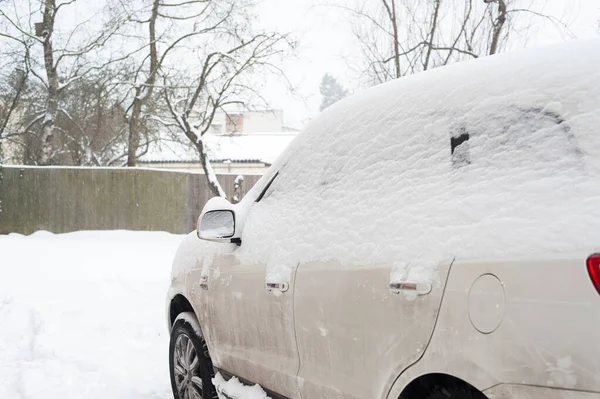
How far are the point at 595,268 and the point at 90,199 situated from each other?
1709 cm

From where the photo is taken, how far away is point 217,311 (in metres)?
3.45

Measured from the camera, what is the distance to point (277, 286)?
111 inches

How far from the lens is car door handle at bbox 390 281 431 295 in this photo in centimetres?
194

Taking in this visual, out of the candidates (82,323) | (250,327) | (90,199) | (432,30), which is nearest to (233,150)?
(90,199)

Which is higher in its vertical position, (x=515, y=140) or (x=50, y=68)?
(x=50, y=68)

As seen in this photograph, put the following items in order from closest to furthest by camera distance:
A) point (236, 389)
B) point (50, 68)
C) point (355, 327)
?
point (355, 327), point (236, 389), point (50, 68)

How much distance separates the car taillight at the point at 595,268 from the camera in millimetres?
1477

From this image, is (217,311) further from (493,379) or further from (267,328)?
(493,379)

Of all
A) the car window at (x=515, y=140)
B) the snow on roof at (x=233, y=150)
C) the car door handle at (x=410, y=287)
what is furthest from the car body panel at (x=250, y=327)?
the snow on roof at (x=233, y=150)

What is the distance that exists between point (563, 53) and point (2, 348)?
18.0ft

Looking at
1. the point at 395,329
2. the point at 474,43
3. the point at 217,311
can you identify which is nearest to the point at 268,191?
the point at 217,311

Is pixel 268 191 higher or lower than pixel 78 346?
higher

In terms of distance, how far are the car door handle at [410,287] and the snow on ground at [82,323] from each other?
9.96 ft

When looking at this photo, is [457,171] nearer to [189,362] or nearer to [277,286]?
[277,286]
